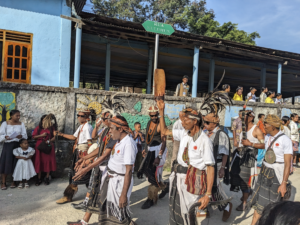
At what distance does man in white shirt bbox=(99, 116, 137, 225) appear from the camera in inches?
109

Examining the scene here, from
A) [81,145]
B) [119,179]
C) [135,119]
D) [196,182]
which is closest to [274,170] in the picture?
[196,182]

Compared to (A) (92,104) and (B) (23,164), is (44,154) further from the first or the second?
(A) (92,104)

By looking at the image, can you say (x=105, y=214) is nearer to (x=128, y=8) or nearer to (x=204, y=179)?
(x=204, y=179)

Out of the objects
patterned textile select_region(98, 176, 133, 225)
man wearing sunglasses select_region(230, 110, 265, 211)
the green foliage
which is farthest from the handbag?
man wearing sunglasses select_region(230, 110, 265, 211)

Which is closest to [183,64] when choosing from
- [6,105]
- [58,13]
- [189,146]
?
[58,13]

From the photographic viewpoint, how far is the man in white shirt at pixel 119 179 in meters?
2.77

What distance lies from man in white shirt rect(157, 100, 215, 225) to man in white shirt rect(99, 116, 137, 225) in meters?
0.58

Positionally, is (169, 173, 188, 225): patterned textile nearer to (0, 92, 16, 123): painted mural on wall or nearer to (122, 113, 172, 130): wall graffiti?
(122, 113, 172, 130): wall graffiti

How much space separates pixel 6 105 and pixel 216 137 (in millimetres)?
4880

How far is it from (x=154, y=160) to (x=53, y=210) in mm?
1989

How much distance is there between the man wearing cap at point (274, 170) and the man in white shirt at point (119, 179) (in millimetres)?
1879

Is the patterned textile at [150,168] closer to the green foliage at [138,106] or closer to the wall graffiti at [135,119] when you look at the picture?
the wall graffiti at [135,119]

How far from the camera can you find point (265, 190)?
10.6 ft

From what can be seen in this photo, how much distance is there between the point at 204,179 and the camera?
2.67m
